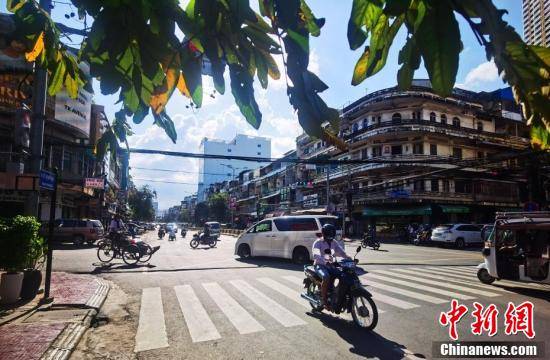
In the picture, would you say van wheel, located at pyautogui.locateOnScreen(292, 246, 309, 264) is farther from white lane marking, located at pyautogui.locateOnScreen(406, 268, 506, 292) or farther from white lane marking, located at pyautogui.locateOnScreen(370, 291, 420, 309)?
white lane marking, located at pyautogui.locateOnScreen(370, 291, 420, 309)

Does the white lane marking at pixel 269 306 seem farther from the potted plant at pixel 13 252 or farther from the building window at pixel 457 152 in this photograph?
the building window at pixel 457 152

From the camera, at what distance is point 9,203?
21922mm

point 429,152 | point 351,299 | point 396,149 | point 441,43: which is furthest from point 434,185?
point 441,43

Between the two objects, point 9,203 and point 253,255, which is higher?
point 9,203

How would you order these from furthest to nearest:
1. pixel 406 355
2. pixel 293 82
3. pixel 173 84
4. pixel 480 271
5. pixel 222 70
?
pixel 480 271 → pixel 406 355 → pixel 173 84 → pixel 222 70 → pixel 293 82

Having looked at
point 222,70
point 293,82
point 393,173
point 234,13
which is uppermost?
point 393,173

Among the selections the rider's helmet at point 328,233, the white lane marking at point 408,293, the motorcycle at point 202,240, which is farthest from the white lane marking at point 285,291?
the motorcycle at point 202,240

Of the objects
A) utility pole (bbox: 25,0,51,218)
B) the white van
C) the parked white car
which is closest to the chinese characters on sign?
the white van

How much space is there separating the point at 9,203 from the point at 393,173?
109ft

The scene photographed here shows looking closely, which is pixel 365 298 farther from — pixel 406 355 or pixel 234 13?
pixel 234 13

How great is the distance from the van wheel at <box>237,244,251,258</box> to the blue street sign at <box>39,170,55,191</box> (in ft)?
31.1

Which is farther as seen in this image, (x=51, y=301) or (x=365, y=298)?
(x=51, y=301)

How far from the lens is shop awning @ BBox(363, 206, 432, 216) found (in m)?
34.2

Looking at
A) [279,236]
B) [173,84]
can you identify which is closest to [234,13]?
[173,84]
